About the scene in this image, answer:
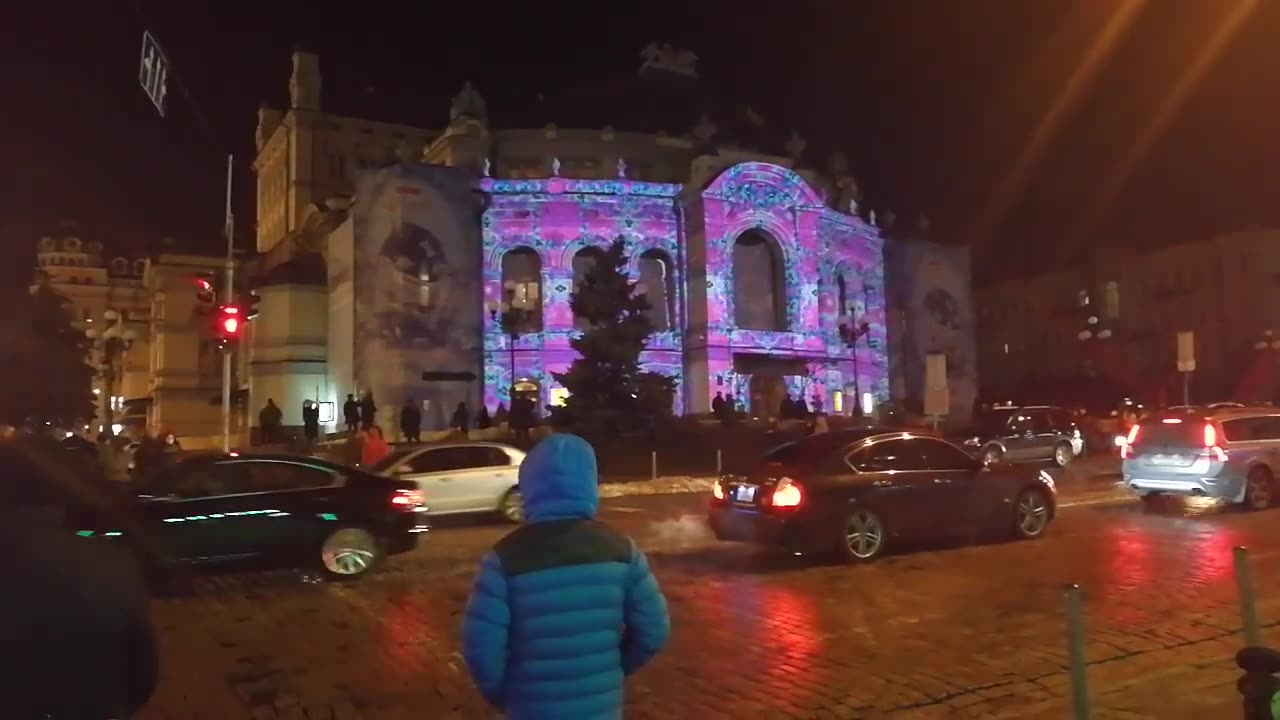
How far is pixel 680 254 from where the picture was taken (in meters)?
51.0

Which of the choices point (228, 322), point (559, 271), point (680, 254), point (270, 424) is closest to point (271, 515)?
point (228, 322)

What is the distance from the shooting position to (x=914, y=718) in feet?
19.9

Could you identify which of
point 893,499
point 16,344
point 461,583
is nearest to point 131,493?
point 461,583

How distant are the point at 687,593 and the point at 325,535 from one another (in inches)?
172

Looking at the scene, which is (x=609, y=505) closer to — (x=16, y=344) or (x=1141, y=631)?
(x=1141, y=631)

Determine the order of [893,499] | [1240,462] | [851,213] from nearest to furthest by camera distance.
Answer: [893,499], [1240,462], [851,213]

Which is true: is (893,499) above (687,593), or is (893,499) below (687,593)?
above

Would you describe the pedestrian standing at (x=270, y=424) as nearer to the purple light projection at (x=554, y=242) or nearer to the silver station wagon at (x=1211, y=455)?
the purple light projection at (x=554, y=242)

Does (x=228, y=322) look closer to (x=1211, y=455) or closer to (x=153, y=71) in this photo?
(x=153, y=71)

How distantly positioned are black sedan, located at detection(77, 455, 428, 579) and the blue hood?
359 inches

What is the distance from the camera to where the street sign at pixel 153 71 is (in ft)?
51.9

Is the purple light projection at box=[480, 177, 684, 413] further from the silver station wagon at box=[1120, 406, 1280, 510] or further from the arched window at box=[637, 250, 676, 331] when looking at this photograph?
the silver station wagon at box=[1120, 406, 1280, 510]

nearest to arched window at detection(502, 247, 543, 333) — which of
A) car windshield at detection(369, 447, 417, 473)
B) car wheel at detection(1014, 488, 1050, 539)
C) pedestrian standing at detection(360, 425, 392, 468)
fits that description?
pedestrian standing at detection(360, 425, 392, 468)

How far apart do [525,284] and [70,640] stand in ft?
148
